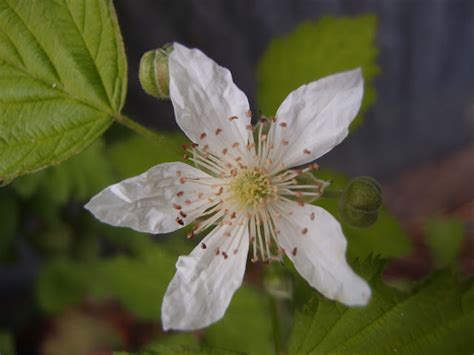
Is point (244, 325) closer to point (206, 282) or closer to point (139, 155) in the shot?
point (139, 155)

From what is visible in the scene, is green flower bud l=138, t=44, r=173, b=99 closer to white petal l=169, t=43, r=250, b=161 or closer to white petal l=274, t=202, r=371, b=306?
white petal l=169, t=43, r=250, b=161

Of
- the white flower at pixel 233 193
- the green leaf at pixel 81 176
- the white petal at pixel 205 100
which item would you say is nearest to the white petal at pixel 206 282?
the white flower at pixel 233 193

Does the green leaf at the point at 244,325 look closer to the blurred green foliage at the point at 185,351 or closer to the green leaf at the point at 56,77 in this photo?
the blurred green foliage at the point at 185,351

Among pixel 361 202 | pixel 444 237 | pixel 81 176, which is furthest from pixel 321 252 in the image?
pixel 444 237

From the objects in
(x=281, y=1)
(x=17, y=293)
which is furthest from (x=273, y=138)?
(x=17, y=293)

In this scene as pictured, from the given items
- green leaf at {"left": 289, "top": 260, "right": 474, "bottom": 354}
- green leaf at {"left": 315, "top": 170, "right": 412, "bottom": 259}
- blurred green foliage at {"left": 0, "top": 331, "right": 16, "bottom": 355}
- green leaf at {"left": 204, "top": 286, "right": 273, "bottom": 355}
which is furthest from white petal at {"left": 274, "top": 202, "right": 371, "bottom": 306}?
blurred green foliage at {"left": 0, "top": 331, "right": 16, "bottom": 355}

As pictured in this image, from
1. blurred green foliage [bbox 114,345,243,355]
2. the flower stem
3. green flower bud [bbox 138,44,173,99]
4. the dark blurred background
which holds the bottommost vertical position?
the dark blurred background
